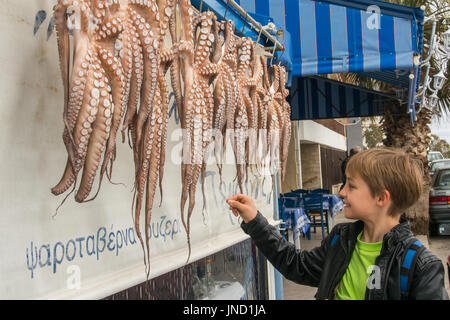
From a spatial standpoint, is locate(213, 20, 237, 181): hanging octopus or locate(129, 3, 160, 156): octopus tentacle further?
locate(213, 20, 237, 181): hanging octopus

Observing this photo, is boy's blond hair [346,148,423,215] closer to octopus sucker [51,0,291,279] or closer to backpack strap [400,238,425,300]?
backpack strap [400,238,425,300]

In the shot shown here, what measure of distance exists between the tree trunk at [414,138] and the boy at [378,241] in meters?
8.01

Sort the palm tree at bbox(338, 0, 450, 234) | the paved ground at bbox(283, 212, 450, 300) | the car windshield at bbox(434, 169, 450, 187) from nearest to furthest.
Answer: the paved ground at bbox(283, 212, 450, 300) → the palm tree at bbox(338, 0, 450, 234) → the car windshield at bbox(434, 169, 450, 187)

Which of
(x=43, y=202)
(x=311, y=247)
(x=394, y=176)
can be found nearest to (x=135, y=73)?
(x=43, y=202)

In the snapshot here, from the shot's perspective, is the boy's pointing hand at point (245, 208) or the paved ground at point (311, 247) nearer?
the boy's pointing hand at point (245, 208)

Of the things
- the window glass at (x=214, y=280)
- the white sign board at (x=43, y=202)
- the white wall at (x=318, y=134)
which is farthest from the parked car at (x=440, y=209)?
the white sign board at (x=43, y=202)

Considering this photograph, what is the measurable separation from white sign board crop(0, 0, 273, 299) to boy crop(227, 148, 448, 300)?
1.89 feet

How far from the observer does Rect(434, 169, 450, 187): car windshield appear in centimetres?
936

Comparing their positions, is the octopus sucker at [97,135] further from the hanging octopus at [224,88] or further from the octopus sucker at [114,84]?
the hanging octopus at [224,88]

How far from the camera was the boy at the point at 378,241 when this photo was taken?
1.32 metres

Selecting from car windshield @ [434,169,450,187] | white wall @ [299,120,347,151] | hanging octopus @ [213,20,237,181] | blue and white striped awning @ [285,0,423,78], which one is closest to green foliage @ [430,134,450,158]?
white wall @ [299,120,347,151]

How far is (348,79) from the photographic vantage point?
12.0 m

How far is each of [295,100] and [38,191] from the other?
8.31m

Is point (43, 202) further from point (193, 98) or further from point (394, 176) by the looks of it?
point (394, 176)
